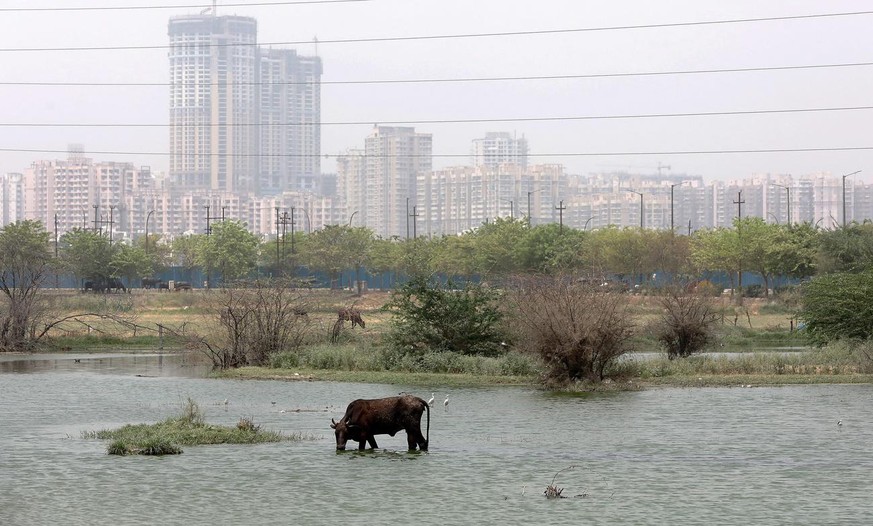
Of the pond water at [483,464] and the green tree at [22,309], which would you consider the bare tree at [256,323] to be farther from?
the green tree at [22,309]

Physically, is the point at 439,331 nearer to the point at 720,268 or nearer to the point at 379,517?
the point at 379,517

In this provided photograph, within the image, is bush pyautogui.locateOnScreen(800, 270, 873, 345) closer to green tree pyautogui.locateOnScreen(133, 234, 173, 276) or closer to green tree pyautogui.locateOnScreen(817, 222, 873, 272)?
green tree pyautogui.locateOnScreen(817, 222, 873, 272)

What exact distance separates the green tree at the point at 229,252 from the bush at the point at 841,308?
285 feet

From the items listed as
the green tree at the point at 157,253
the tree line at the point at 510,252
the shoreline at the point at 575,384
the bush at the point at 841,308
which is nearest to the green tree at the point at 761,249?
the tree line at the point at 510,252

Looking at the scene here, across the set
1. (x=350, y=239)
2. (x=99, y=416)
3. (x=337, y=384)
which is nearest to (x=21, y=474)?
(x=99, y=416)

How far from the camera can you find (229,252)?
137m

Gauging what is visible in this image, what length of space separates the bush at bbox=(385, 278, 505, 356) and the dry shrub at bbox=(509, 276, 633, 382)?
444 cm

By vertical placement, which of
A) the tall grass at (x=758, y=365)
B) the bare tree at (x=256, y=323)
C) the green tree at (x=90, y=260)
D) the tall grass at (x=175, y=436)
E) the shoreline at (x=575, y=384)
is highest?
the green tree at (x=90, y=260)

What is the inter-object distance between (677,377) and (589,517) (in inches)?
897

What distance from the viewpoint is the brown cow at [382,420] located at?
27.5 m

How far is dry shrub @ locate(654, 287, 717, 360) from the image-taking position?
47.6m

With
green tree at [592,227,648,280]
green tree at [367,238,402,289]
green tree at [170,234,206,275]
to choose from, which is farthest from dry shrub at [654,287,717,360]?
green tree at [170,234,206,275]

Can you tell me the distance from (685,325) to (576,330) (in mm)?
8532

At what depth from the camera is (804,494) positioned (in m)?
23.4
